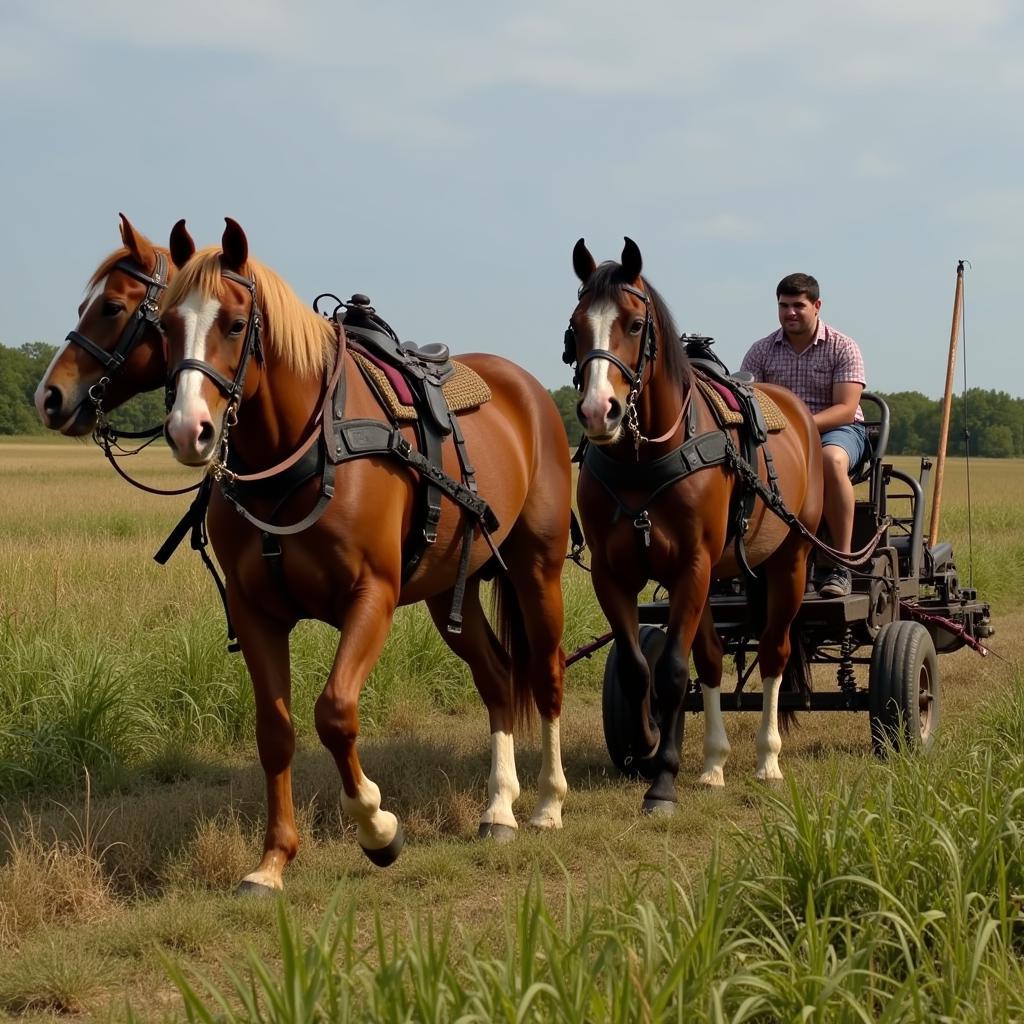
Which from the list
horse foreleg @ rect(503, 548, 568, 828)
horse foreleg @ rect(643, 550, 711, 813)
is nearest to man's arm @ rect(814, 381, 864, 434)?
horse foreleg @ rect(643, 550, 711, 813)

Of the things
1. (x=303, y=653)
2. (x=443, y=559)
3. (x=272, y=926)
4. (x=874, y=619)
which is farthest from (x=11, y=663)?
(x=874, y=619)

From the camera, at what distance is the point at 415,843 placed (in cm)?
546

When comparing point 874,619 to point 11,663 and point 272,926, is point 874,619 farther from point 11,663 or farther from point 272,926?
point 11,663

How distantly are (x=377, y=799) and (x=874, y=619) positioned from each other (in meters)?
3.71

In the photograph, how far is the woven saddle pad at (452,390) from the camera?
5.14 metres

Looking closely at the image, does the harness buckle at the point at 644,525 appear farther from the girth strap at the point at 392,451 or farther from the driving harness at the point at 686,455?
the girth strap at the point at 392,451

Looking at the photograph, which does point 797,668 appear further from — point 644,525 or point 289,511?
point 289,511

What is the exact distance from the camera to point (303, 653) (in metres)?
8.23

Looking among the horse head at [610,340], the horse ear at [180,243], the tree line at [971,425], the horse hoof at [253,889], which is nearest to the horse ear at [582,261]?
the horse head at [610,340]

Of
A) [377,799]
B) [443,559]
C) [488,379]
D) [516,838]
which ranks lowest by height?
[516,838]

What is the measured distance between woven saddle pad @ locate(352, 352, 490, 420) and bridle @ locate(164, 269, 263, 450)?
74 cm

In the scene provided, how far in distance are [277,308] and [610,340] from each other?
1.55 metres

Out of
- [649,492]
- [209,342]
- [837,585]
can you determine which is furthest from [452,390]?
[837,585]

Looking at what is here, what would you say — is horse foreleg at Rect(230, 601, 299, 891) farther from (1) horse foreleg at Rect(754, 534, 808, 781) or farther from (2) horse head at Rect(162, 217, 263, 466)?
(1) horse foreleg at Rect(754, 534, 808, 781)
